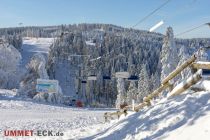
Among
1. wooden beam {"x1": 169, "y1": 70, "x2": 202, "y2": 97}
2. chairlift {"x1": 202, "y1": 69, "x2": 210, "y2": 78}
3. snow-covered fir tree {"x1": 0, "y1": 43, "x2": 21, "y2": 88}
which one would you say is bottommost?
snow-covered fir tree {"x1": 0, "y1": 43, "x2": 21, "y2": 88}

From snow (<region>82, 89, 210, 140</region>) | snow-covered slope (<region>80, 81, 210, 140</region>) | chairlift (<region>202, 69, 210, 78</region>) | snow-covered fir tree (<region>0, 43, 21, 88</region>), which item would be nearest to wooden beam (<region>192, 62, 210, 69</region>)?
chairlift (<region>202, 69, 210, 78</region>)

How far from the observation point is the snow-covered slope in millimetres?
11508

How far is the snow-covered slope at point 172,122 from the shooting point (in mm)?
11508

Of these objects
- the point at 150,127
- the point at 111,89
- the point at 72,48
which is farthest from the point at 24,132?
the point at 72,48

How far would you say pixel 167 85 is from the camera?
696 inches

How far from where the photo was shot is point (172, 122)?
499 inches

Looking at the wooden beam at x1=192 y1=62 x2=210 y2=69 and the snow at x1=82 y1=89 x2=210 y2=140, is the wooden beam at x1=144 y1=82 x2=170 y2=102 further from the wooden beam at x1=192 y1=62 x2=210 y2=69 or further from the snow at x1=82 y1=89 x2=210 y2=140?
the wooden beam at x1=192 y1=62 x2=210 y2=69

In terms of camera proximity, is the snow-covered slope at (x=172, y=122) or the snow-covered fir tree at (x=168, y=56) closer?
the snow-covered slope at (x=172, y=122)

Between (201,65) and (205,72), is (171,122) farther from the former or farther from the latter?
(205,72)

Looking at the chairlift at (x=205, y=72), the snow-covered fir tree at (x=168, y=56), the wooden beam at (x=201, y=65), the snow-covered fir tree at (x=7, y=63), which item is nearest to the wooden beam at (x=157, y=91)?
the wooden beam at (x=201, y=65)

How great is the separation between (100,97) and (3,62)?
213ft

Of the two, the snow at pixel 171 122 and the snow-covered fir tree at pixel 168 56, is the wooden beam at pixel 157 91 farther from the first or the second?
the snow-covered fir tree at pixel 168 56

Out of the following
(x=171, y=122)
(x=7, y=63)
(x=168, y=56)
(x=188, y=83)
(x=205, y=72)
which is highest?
(x=205, y=72)

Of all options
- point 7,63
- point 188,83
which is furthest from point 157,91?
point 7,63
